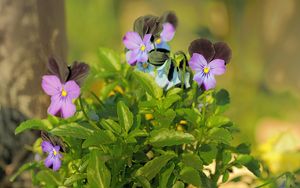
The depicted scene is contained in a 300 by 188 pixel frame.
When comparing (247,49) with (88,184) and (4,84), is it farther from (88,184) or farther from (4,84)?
(88,184)

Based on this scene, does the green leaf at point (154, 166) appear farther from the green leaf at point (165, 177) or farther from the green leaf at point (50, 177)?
the green leaf at point (50, 177)

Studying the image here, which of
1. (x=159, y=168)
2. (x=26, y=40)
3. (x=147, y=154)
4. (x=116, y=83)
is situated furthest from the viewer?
(x=26, y=40)

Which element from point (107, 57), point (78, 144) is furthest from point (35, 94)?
point (78, 144)

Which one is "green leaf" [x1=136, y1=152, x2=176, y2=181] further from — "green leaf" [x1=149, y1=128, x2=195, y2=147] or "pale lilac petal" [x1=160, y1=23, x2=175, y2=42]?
"pale lilac petal" [x1=160, y1=23, x2=175, y2=42]

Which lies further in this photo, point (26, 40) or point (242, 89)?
point (242, 89)

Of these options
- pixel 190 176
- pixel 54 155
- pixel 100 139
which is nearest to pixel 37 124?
pixel 54 155

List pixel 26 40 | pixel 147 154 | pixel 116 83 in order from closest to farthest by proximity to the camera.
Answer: pixel 147 154
pixel 116 83
pixel 26 40

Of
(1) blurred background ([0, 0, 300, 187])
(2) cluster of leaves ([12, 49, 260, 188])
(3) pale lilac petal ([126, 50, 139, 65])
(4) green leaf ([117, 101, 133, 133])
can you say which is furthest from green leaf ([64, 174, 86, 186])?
(1) blurred background ([0, 0, 300, 187])
